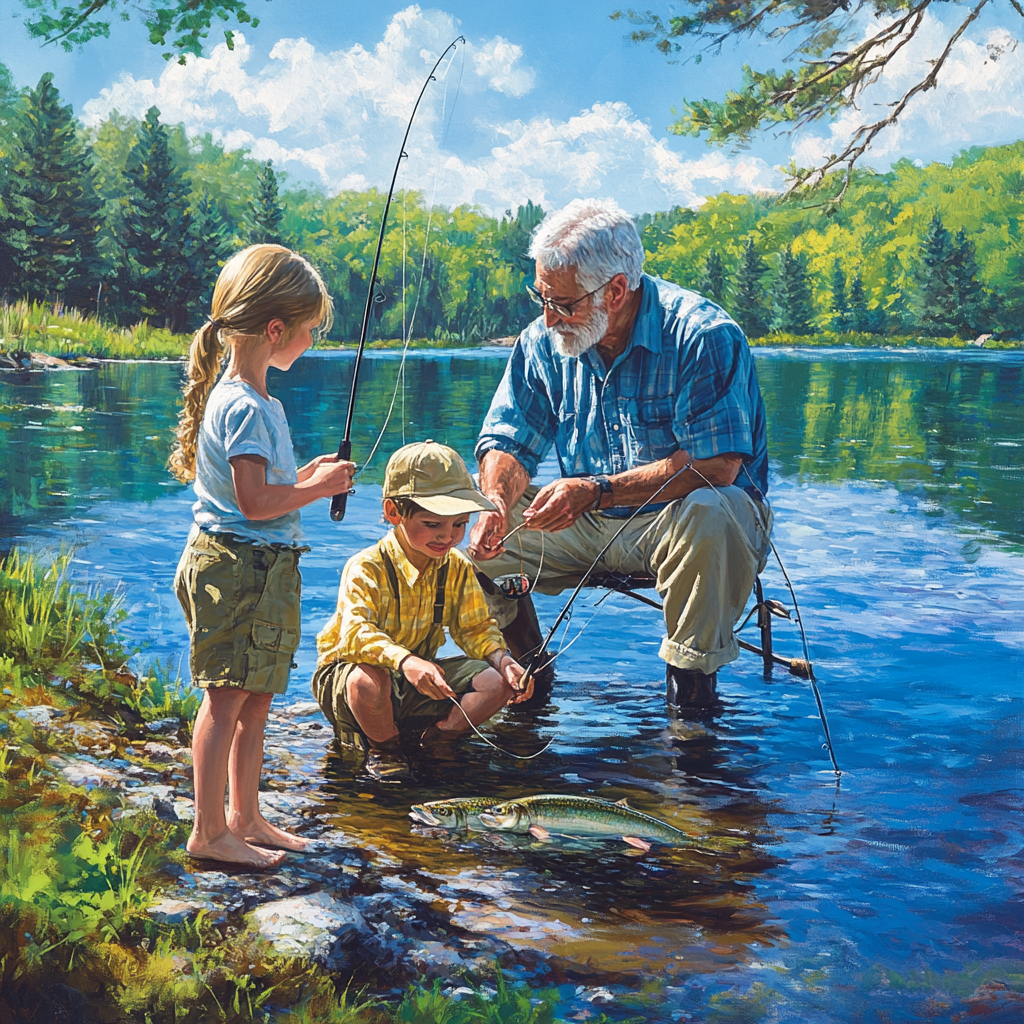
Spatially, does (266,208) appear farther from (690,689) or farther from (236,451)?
(236,451)

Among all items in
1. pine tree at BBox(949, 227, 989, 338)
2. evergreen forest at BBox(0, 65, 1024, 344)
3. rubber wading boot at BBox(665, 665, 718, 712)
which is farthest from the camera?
A: pine tree at BBox(949, 227, 989, 338)

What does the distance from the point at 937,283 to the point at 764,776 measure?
6.33 metres

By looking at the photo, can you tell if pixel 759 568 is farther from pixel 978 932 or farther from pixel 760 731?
pixel 978 932

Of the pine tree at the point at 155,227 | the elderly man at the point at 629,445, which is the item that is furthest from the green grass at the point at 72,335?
the elderly man at the point at 629,445

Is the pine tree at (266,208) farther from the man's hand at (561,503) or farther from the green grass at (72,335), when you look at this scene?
the man's hand at (561,503)

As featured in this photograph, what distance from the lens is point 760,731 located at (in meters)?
3.78

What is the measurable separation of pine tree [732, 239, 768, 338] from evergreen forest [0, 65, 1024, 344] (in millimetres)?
28

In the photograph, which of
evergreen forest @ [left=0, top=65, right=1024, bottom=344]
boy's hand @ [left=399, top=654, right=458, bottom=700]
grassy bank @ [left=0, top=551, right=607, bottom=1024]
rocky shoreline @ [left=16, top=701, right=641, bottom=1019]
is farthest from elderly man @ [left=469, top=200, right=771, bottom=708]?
evergreen forest @ [left=0, top=65, right=1024, bottom=344]

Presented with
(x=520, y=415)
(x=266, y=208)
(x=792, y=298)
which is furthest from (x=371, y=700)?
(x=792, y=298)

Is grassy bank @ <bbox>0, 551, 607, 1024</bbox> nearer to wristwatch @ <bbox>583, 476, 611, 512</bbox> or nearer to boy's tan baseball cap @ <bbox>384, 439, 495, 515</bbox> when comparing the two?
boy's tan baseball cap @ <bbox>384, 439, 495, 515</bbox>

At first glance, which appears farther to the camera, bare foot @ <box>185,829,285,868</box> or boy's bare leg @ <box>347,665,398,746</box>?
boy's bare leg @ <box>347,665,398,746</box>

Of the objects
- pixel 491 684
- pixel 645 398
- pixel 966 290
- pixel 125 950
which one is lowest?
pixel 125 950

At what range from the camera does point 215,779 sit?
98.9 inches

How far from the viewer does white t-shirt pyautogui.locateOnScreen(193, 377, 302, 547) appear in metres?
2.42
